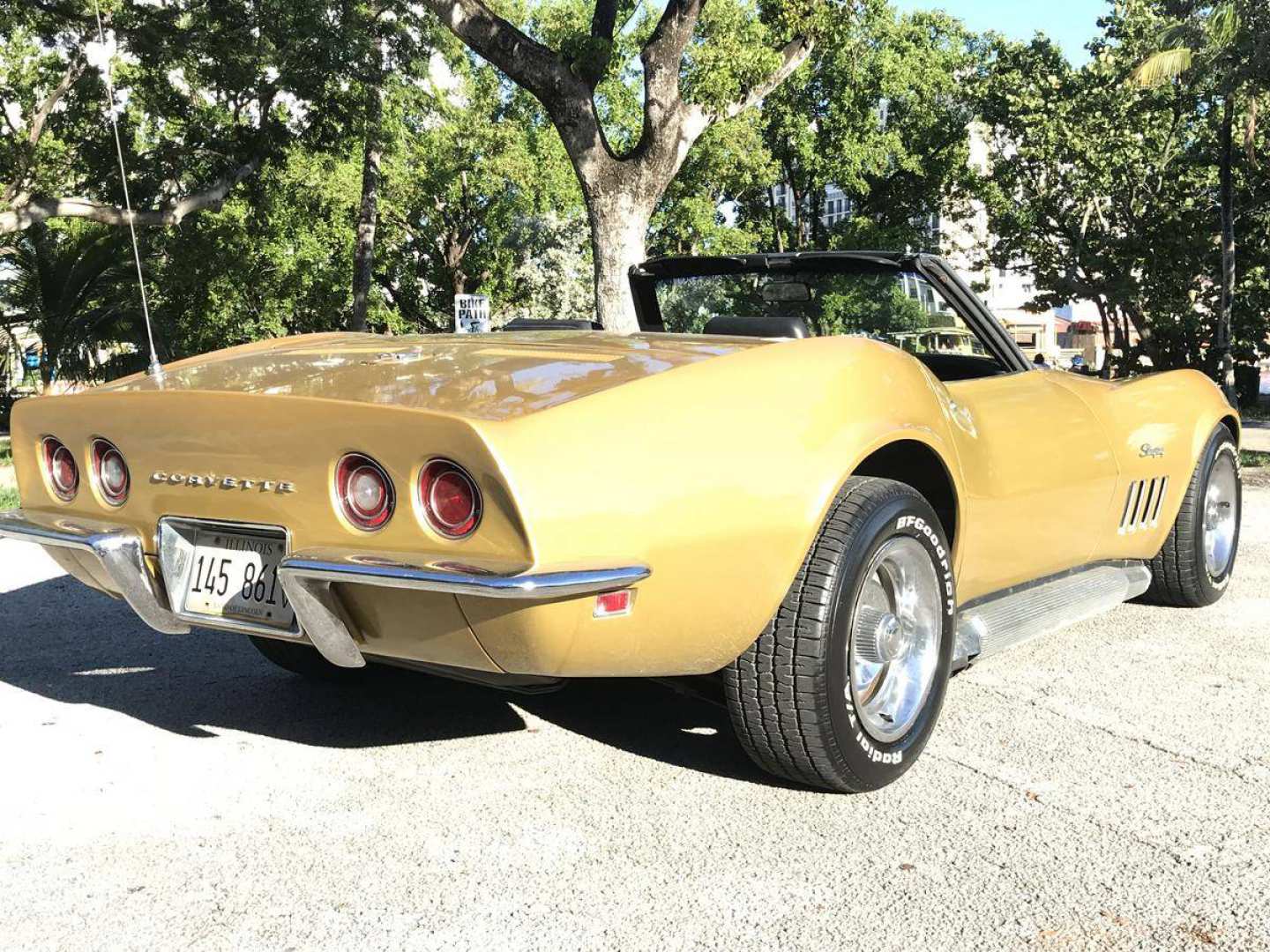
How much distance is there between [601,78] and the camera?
1101 cm

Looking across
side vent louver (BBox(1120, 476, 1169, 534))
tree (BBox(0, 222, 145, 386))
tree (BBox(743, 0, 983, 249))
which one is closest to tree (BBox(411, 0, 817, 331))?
side vent louver (BBox(1120, 476, 1169, 534))

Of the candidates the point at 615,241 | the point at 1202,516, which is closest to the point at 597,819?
the point at 1202,516

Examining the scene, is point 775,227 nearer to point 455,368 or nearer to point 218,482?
point 455,368

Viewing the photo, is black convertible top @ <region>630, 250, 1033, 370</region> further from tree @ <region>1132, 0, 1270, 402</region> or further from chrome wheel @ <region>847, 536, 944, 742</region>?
tree @ <region>1132, 0, 1270, 402</region>

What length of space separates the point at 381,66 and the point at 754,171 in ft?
60.1

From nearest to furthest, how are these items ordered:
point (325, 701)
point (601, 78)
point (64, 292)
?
1. point (325, 701)
2. point (601, 78)
3. point (64, 292)

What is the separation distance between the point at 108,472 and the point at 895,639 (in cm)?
205

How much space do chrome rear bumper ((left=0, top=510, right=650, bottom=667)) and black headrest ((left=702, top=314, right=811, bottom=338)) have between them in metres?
1.06

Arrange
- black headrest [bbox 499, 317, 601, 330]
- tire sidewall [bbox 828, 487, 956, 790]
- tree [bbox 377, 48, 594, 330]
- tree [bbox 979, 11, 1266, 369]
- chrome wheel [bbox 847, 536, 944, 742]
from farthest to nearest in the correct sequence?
tree [bbox 377, 48, 594, 330] → tree [bbox 979, 11, 1266, 369] → black headrest [bbox 499, 317, 601, 330] → chrome wheel [bbox 847, 536, 944, 742] → tire sidewall [bbox 828, 487, 956, 790]

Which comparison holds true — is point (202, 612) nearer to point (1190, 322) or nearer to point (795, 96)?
point (1190, 322)

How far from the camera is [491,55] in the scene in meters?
10.8

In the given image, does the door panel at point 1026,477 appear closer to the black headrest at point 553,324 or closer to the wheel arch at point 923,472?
the wheel arch at point 923,472

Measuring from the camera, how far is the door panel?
3.46m

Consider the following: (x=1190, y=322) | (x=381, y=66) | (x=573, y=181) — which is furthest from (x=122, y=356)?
(x=1190, y=322)
